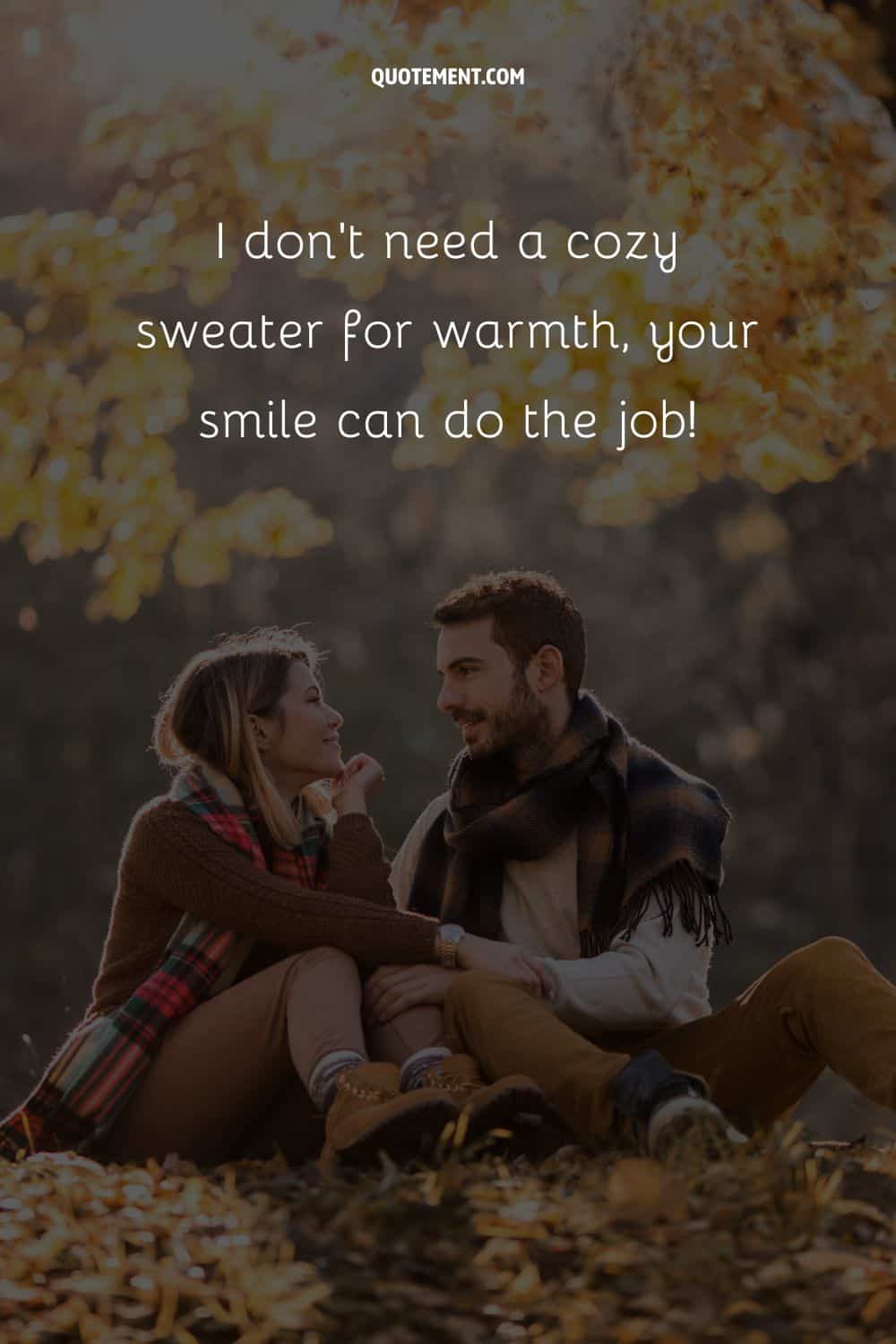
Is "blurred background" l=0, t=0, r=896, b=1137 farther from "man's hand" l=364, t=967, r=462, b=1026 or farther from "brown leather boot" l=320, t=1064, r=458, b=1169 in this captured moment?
"brown leather boot" l=320, t=1064, r=458, b=1169

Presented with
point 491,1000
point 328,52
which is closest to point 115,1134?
point 491,1000

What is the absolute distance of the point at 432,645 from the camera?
20.4 meters

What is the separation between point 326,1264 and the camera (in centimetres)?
279

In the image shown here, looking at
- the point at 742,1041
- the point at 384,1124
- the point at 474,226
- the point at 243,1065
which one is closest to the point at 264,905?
the point at 243,1065

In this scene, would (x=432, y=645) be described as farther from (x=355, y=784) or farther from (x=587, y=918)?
(x=587, y=918)

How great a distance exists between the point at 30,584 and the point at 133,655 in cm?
136

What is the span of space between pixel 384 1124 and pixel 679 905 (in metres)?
1.18

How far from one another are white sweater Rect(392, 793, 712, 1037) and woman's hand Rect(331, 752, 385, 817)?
430mm

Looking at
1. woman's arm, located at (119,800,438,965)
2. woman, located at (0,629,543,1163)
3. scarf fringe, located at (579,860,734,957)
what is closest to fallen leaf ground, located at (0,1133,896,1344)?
woman, located at (0,629,543,1163)

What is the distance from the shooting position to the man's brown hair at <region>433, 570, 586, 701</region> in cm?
466

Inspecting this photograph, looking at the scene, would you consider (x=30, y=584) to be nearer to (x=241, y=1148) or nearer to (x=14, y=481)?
(x=14, y=481)

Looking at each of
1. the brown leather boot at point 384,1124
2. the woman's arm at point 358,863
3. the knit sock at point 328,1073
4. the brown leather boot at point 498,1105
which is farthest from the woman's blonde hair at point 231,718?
the brown leather boot at point 498,1105

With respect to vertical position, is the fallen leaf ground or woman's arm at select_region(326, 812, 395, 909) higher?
woman's arm at select_region(326, 812, 395, 909)

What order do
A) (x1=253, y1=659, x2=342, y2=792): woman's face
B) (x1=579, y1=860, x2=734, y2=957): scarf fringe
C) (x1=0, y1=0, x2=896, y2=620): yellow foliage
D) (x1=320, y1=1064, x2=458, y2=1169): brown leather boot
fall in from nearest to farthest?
(x1=320, y1=1064, x2=458, y2=1169): brown leather boot
(x1=579, y1=860, x2=734, y2=957): scarf fringe
(x1=253, y1=659, x2=342, y2=792): woman's face
(x1=0, y1=0, x2=896, y2=620): yellow foliage
